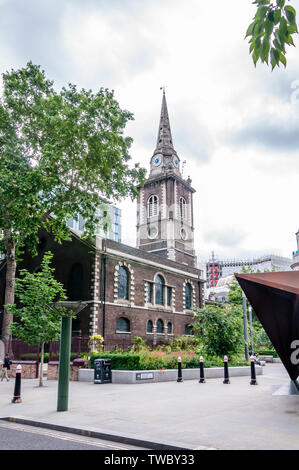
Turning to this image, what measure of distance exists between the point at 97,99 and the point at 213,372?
54.3 ft

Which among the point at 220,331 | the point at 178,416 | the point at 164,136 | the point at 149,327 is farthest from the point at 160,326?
the point at 164,136

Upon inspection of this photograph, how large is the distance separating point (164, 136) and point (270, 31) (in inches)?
2426

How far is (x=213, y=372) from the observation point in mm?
17719

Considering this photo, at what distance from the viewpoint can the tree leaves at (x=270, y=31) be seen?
4.04 meters

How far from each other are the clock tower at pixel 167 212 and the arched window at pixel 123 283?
19.9 m

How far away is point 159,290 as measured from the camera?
36.2m

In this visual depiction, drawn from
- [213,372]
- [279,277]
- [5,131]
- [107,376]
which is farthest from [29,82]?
[279,277]

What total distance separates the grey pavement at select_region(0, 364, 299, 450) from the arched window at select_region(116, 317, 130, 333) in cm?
1793

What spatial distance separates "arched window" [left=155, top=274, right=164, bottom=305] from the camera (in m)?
35.8

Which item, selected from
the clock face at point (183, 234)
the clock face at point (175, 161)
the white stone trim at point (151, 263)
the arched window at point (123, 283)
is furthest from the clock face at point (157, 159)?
the arched window at point (123, 283)

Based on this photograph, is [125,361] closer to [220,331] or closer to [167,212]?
[220,331]

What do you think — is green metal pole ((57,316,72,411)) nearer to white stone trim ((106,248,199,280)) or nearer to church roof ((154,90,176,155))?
white stone trim ((106,248,199,280))

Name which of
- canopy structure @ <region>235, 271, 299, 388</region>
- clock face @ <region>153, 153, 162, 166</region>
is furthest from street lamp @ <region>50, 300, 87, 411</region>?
clock face @ <region>153, 153, 162, 166</region>

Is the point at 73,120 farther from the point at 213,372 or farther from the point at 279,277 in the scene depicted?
the point at 279,277
